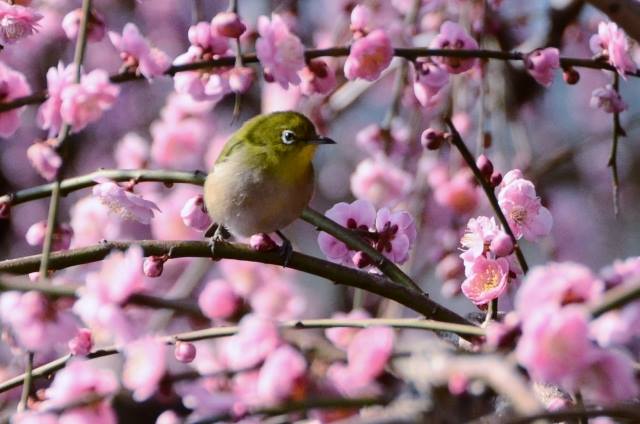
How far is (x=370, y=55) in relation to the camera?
8.50 feet

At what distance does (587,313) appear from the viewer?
4.26ft

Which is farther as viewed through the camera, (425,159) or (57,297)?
(425,159)

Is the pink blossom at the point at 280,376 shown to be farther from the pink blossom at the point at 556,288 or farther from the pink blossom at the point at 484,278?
the pink blossom at the point at 484,278

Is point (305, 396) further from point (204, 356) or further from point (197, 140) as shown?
point (197, 140)

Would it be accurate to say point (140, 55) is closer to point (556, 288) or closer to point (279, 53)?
point (279, 53)

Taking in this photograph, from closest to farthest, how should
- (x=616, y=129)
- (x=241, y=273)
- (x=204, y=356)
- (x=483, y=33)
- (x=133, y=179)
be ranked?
(x=133, y=179)
(x=616, y=129)
(x=204, y=356)
(x=483, y=33)
(x=241, y=273)

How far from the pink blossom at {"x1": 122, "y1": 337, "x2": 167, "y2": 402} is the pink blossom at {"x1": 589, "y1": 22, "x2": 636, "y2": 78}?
137 cm

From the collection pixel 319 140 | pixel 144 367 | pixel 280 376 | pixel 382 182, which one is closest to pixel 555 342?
pixel 280 376

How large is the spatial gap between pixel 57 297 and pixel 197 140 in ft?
10.4

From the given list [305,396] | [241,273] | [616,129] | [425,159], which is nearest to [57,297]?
[305,396]

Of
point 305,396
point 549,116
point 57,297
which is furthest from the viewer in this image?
point 549,116

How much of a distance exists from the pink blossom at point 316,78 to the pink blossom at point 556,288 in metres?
1.33

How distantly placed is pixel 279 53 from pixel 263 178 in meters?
0.46

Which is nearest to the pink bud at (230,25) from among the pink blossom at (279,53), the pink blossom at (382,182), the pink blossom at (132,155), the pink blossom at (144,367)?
the pink blossom at (279,53)
